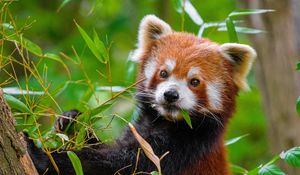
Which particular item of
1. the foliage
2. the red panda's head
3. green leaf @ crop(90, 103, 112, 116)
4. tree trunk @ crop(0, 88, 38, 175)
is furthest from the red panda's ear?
tree trunk @ crop(0, 88, 38, 175)

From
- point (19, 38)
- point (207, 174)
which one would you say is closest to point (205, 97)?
point (207, 174)

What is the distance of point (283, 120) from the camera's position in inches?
266

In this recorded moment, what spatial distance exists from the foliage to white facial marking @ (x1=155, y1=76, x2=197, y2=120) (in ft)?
0.75

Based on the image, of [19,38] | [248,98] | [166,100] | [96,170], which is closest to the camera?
[19,38]

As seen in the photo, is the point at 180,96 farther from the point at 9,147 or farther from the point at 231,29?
the point at 9,147

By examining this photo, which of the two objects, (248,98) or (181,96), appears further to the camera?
(248,98)

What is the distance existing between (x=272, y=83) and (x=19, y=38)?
148 inches

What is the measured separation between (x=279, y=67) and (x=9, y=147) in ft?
13.7

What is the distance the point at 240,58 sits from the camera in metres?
4.84

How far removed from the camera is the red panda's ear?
471cm

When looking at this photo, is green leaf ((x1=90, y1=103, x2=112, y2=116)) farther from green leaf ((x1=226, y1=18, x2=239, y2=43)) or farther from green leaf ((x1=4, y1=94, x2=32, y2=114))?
green leaf ((x1=226, y1=18, x2=239, y2=43))

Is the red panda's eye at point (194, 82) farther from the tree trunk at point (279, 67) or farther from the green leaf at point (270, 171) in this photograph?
the tree trunk at point (279, 67)

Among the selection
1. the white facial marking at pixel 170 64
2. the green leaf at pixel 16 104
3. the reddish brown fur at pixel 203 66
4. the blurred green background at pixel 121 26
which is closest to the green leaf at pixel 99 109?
the green leaf at pixel 16 104

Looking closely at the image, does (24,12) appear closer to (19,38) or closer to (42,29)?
(42,29)
